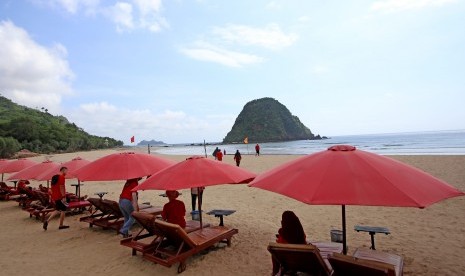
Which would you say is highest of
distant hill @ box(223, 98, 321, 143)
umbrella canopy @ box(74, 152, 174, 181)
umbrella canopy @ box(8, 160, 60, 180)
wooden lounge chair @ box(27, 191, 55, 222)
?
distant hill @ box(223, 98, 321, 143)

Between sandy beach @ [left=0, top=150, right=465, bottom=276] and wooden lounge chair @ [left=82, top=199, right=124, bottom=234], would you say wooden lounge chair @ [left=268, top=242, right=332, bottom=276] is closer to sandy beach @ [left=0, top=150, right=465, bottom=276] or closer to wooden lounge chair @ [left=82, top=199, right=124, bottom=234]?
sandy beach @ [left=0, top=150, right=465, bottom=276]

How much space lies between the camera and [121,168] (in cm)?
676

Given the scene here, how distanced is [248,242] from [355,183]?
424cm

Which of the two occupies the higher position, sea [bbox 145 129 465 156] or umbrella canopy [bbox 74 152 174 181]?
umbrella canopy [bbox 74 152 174 181]

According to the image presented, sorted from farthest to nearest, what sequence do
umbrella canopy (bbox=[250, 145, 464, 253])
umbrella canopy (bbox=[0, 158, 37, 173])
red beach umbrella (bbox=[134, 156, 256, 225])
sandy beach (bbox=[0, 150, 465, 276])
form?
1. umbrella canopy (bbox=[0, 158, 37, 173])
2. sandy beach (bbox=[0, 150, 465, 276])
3. red beach umbrella (bbox=[134, 156, 256, 225])
4. umbrella canopy (bbox=[250, 145, 464, 253])

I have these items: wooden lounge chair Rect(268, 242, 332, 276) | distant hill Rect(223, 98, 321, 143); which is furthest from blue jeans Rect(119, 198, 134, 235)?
distant hill Rect(223, 98, 321, 143)

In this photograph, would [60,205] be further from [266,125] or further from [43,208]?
[266,125]

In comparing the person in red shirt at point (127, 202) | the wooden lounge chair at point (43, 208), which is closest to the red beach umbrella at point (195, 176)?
the person in red shirt at point (127, 202)

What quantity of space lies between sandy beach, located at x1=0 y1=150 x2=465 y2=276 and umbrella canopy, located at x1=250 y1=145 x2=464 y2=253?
260 cm

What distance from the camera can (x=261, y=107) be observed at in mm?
163750

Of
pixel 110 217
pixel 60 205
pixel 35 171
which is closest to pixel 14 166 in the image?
pixel 35 171

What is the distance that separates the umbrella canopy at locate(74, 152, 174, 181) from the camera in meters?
6.53

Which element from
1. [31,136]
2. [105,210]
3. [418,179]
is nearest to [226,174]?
[418,179]

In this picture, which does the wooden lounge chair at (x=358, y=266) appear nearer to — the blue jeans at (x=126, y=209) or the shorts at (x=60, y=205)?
the blue jeans at (x=126, y=209)
